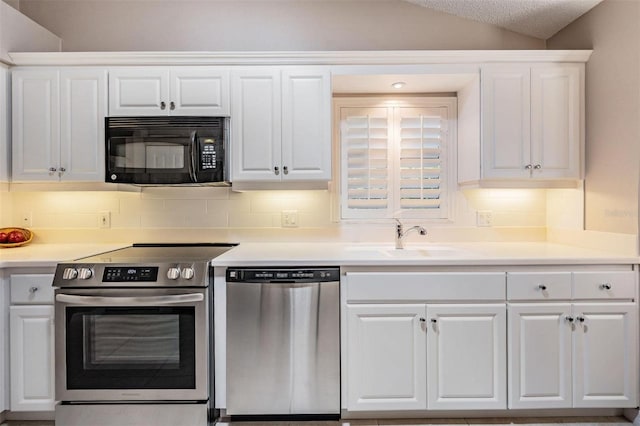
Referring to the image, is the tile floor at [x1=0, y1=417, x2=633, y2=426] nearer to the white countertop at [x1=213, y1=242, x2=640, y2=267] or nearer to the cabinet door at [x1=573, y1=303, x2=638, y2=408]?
the cabinet door at [x1=573, y1=303, x2=638, y2=408]

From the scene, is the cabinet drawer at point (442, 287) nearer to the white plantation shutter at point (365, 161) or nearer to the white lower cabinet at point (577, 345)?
the white lower cabinet at point (577, 345)

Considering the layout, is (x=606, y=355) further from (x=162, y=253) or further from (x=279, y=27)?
(x=279, y=27)

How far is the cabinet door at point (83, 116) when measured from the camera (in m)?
2.42

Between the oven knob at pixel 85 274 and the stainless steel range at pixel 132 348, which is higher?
the oven knob at pixel 85 274

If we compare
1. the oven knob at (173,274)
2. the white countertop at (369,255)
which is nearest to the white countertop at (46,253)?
the white countertop at (369,255)

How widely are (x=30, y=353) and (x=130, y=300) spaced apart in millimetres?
669

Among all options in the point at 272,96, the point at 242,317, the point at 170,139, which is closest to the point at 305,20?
the point at 272,96

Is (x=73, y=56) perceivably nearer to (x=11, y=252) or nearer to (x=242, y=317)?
(x=11, y=252)

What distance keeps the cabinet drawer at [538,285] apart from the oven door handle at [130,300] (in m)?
1.66

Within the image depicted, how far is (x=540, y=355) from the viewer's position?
6.87ft

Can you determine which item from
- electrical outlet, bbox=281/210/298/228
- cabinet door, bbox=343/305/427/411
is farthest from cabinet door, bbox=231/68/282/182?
cabinet door, bbox=343/305/427/411

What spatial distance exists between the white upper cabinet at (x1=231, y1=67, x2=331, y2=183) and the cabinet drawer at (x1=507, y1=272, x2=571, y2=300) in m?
1.27

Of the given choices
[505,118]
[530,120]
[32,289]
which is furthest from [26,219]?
[530,120]

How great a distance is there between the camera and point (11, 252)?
2.40m
